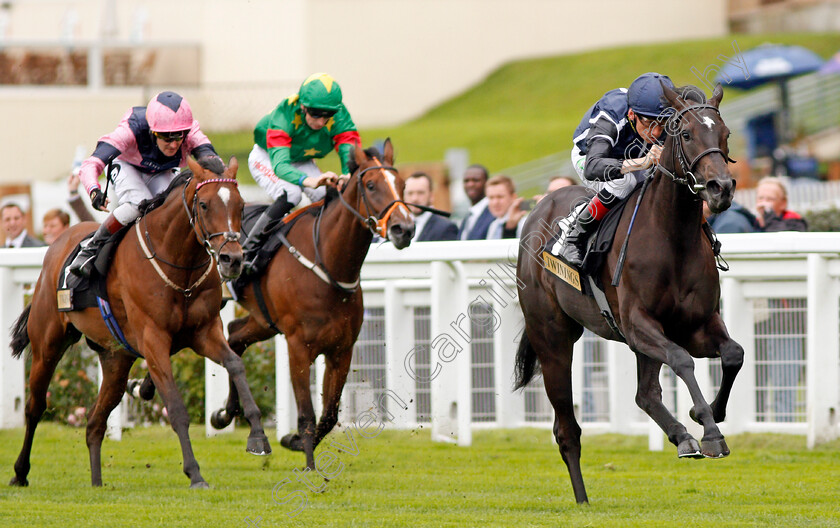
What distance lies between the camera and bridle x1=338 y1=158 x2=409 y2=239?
6.39 meters

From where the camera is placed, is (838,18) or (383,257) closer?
(383,257)

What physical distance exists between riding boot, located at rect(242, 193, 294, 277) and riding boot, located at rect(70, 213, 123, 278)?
90 cm

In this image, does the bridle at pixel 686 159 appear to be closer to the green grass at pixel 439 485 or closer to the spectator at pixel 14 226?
the green grass at pixel 439 485

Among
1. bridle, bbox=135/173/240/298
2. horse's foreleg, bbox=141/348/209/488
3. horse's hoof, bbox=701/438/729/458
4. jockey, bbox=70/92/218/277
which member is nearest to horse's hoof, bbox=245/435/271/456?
horse's foreleg, bbox=141/348/209/488

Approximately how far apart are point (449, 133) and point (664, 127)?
20.2 m

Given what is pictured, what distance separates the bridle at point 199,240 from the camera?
5.83 metres

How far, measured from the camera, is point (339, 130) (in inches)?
289

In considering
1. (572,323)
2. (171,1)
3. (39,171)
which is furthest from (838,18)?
(572,323)

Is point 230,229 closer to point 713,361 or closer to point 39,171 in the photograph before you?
point 713,361

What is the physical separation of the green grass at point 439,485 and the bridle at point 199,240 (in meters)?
1.05

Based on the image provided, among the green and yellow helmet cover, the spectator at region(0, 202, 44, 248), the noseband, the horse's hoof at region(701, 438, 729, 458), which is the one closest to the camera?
the horse's hoof at region(701, 438, 729, 458)

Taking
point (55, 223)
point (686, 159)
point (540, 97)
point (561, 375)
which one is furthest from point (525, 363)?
point (540, 97)

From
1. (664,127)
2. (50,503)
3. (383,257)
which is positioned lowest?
(50,503)

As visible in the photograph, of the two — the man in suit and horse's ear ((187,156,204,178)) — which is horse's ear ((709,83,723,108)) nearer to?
horse's ear ((187,156,204,178))
